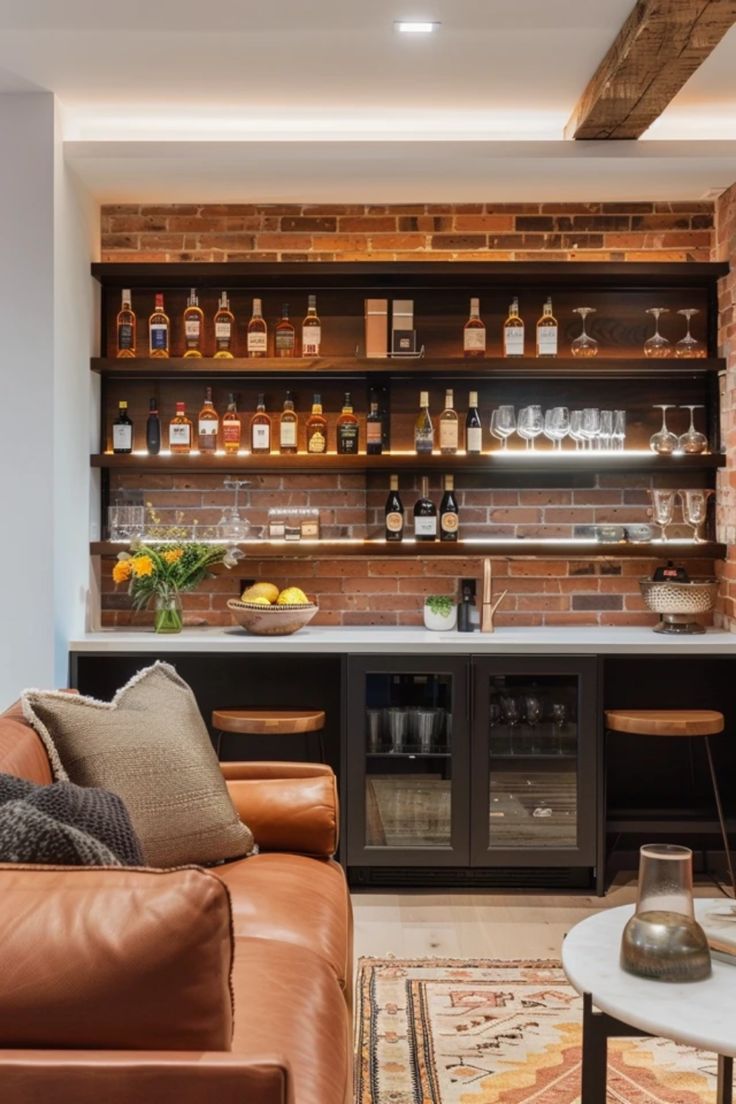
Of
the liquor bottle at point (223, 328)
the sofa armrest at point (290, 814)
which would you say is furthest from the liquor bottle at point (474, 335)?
the sofa armrest at point (290, 814)

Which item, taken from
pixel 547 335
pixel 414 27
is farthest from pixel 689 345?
pixel 414 27

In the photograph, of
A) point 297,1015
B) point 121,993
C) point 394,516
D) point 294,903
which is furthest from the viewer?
point 394,516

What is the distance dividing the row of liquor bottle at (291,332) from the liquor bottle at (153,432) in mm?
228

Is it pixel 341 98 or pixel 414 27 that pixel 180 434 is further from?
pixel 414 27

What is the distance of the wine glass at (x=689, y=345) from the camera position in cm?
477

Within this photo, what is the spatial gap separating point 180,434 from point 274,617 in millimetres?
906

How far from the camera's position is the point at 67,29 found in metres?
3.56

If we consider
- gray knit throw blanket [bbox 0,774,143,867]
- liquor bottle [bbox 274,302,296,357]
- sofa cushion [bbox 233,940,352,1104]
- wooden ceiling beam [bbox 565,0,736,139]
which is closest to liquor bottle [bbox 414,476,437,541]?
liquor bottle [bbox 274,302,296,357]

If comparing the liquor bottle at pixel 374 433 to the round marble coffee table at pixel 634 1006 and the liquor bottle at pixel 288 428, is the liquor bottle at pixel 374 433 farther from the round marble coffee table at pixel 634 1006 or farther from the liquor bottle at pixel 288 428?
the round marble coffee table at pixel 634 1006

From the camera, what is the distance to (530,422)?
15.3 ft

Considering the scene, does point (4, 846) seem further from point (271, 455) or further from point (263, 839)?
point (271, 455)

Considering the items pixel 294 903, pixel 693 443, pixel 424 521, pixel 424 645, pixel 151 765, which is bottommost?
pixel 294 903

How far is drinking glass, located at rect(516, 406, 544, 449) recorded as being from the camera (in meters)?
4.67

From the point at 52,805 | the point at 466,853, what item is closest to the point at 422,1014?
the point at 466,853
